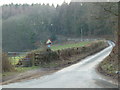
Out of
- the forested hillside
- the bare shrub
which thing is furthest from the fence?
the forested hillside

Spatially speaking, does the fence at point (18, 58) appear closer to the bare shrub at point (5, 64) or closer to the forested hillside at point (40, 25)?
the bare shrub at point (5, 64)

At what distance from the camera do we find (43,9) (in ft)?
341

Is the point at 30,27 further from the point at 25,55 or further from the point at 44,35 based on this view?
the point at 25,55

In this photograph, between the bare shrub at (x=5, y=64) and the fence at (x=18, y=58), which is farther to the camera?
the fence at (x=18, y=58)

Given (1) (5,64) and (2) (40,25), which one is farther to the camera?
(2) (40,25)

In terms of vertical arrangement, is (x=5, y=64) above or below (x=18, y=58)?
below

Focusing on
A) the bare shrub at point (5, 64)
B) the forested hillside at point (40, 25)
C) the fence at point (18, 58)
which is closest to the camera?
the bare shrub at point (5, 64)

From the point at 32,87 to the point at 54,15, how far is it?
101m

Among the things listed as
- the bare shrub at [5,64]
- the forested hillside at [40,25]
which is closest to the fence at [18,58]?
the bare shrub at [5,64]

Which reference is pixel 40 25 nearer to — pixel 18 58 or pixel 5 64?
pixel 18 58

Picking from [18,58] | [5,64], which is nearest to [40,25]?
[18,58]

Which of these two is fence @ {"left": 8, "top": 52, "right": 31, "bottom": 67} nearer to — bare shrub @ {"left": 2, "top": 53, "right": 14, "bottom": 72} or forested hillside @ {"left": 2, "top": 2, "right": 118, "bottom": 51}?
bare shrub @ {"left": 2, "top": 53, "right": 14, "bottom": 72}

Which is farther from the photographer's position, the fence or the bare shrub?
the fence

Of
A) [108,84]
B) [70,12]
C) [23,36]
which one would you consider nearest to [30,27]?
[23,36]
